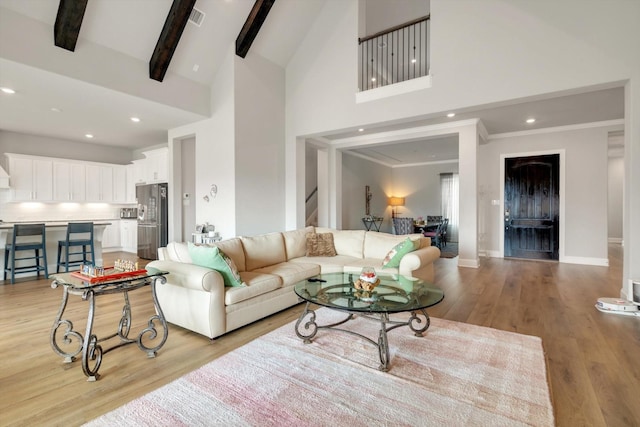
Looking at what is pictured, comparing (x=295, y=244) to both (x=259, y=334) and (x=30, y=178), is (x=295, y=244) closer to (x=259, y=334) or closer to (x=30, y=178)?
(x=259, y=334)

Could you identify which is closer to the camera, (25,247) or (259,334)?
(259,334)

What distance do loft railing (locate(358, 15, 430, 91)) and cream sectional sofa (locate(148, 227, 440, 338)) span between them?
315cm

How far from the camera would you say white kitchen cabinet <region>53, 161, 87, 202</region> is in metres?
7.33

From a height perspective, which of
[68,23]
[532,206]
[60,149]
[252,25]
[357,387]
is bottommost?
[357,387]

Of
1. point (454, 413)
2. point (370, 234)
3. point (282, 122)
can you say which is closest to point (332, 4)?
point (282, 122)

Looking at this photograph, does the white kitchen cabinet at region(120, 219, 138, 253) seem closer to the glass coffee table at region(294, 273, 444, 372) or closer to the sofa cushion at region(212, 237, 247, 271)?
the sofa cushion at region(212, 237, 247, 271)

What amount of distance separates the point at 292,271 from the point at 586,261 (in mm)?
6332

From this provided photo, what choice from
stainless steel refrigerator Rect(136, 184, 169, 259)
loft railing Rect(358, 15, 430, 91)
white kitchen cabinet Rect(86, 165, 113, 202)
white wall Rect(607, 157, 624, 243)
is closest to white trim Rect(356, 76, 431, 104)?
loft railing Rect(358, 15, 430, 91)

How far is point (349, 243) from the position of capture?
467cm

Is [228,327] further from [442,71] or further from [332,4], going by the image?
[332,4]

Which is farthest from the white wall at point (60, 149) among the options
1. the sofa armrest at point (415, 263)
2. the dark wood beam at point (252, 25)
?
the sofa armrest at point (415, 263)

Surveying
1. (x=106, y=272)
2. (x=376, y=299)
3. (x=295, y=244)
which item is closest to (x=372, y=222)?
(x=295, y=244)

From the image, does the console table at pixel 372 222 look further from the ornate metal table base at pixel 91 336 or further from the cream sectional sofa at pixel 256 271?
the ornate metal table base at pixel 91 336

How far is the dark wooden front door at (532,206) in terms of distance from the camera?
6.68 metres
